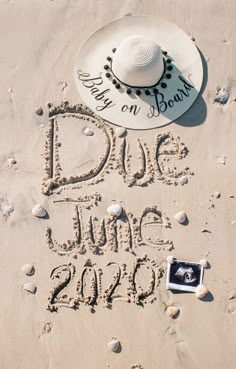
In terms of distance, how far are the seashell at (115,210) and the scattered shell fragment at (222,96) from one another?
37.5 inches

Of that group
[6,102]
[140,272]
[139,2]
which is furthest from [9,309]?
[139,2]

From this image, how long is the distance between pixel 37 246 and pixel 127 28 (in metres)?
1.55

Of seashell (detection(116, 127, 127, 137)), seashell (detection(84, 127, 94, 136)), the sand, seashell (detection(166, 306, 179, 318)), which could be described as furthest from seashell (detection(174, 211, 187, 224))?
seashell (detection(84, 127, 94, 136))

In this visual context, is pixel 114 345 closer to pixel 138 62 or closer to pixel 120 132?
pixel 120 132

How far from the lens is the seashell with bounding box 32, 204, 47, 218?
2842 millimetres

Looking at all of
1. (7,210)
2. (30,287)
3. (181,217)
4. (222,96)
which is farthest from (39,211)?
(222,96)

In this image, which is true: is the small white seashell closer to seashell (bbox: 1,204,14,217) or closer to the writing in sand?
the writing in sand

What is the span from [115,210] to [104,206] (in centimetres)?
8

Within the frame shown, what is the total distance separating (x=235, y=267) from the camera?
9.04 ft

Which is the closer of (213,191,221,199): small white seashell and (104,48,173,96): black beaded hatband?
(213,191,221,199): small white seashell

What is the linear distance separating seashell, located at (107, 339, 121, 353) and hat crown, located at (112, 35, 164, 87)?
1581 millimetres

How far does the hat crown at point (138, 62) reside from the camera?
2.86 meters

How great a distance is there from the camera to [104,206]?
2857 mm

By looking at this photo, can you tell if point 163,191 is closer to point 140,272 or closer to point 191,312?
point 140,272
